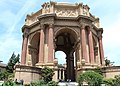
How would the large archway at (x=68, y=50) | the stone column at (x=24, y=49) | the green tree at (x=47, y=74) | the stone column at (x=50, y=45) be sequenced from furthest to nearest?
the large archway at (x=68, y=50) → the stone column at (x=24, y=49) → the stone column at (x=50, y=45) → the green tree at (x=47, y=74)

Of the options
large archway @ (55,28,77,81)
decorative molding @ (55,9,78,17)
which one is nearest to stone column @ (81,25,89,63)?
decorative molding @ (55,9,78,17)

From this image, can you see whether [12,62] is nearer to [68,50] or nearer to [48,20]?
[68,50]

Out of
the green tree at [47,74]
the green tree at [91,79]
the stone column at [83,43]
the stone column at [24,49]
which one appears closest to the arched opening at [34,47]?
the stone column at [24,49]

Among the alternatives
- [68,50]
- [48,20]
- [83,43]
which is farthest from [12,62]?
[83,43]

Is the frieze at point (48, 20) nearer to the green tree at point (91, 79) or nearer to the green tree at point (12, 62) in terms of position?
the green tree at point (91, 79)

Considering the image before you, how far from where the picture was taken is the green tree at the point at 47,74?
29.1 m

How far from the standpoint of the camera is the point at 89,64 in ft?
108

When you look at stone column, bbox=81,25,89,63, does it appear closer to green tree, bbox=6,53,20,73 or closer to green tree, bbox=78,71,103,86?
green tree, bbox=78,71,103,86

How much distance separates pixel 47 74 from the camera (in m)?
29.7

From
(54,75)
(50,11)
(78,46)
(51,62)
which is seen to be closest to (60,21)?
(50,11)

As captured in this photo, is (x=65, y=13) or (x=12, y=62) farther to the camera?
(x=12, y=62)

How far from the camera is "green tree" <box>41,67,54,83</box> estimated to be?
29.1 m

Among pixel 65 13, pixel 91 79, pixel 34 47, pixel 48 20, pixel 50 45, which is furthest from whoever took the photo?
pixel 34 47

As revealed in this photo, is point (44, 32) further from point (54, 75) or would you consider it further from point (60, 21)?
point (54, 75)
